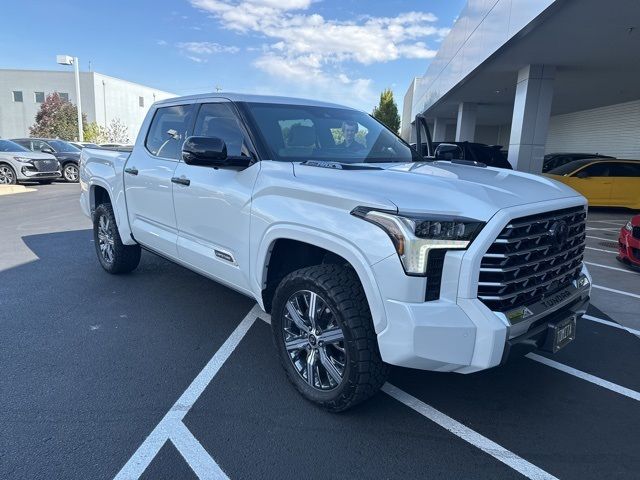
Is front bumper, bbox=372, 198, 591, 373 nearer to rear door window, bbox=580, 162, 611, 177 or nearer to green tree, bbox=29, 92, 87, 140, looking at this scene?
rear door window, bbox=580, 162, 611, 177

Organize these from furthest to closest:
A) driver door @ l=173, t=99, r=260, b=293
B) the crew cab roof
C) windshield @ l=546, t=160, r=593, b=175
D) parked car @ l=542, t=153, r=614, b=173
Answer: parked car @ l=542, t=153, r=614, b=173
windshield @ l=546, t=160, r=593, b=175
the crew cab roof
driver door @ l=173, t=99, r=260, b=293

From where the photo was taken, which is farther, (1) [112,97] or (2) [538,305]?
(1) [112,97]

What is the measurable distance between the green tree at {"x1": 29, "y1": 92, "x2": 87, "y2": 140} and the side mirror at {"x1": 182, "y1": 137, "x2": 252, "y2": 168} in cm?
4858

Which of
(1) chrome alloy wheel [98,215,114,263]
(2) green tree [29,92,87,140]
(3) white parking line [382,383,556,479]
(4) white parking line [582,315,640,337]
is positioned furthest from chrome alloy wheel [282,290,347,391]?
(2) green tree [29,92,87,140]

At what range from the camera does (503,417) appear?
3021 millimetres

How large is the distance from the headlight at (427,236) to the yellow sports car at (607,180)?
1224cm

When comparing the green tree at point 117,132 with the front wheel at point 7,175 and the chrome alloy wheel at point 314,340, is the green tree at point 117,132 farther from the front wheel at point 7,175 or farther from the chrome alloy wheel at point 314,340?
the chrome alloy wheel at point 314,340

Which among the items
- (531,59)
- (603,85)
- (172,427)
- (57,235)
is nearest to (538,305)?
(172,427)

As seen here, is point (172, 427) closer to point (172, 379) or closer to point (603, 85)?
point (172, 379)

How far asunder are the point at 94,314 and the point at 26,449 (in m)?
2.14

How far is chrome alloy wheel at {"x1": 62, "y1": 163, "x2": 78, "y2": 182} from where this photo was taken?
18672 mm

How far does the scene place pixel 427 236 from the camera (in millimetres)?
2400

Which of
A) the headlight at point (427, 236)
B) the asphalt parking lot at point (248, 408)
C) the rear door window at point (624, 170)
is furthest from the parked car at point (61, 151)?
A: the headlight at point (427, 236)

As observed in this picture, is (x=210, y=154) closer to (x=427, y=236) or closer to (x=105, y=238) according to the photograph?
(x=427, y=236)
